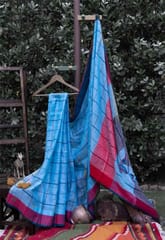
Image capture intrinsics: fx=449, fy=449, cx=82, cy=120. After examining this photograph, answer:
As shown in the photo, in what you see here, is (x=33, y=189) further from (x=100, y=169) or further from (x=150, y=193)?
(x=150, y=193)

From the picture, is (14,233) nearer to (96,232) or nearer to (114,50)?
(96,232)

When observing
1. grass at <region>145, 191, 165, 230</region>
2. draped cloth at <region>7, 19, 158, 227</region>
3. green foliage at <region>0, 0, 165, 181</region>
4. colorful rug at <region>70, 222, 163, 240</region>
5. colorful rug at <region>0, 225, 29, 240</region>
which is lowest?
grass at <region>145, 191, 165, 230</region>

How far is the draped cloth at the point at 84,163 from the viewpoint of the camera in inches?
121

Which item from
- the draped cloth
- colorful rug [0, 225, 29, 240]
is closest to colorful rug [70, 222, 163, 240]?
the draped cloth

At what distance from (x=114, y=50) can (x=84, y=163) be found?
2034mm

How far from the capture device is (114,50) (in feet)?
16.1

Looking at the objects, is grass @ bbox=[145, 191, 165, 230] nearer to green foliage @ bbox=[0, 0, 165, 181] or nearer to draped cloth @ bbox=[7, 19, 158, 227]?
green foliage @ bbox=[0, 0, 165, 181]

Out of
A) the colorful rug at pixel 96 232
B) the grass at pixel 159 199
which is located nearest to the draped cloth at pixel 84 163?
the colorful rug at pixel 96 232

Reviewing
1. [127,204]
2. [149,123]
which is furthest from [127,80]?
[127,204]

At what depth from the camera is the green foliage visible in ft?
15.9

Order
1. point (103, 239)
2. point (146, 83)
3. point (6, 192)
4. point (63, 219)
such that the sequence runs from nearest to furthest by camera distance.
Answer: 1. point (103, 239)
2. point (63, 219)
3. point (6, 192)
4. point (146, 83)

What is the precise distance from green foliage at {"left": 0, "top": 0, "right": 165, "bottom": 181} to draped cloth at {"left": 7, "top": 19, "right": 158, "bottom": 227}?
1593 mm

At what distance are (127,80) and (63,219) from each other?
2.22 meters

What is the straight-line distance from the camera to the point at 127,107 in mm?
5008
